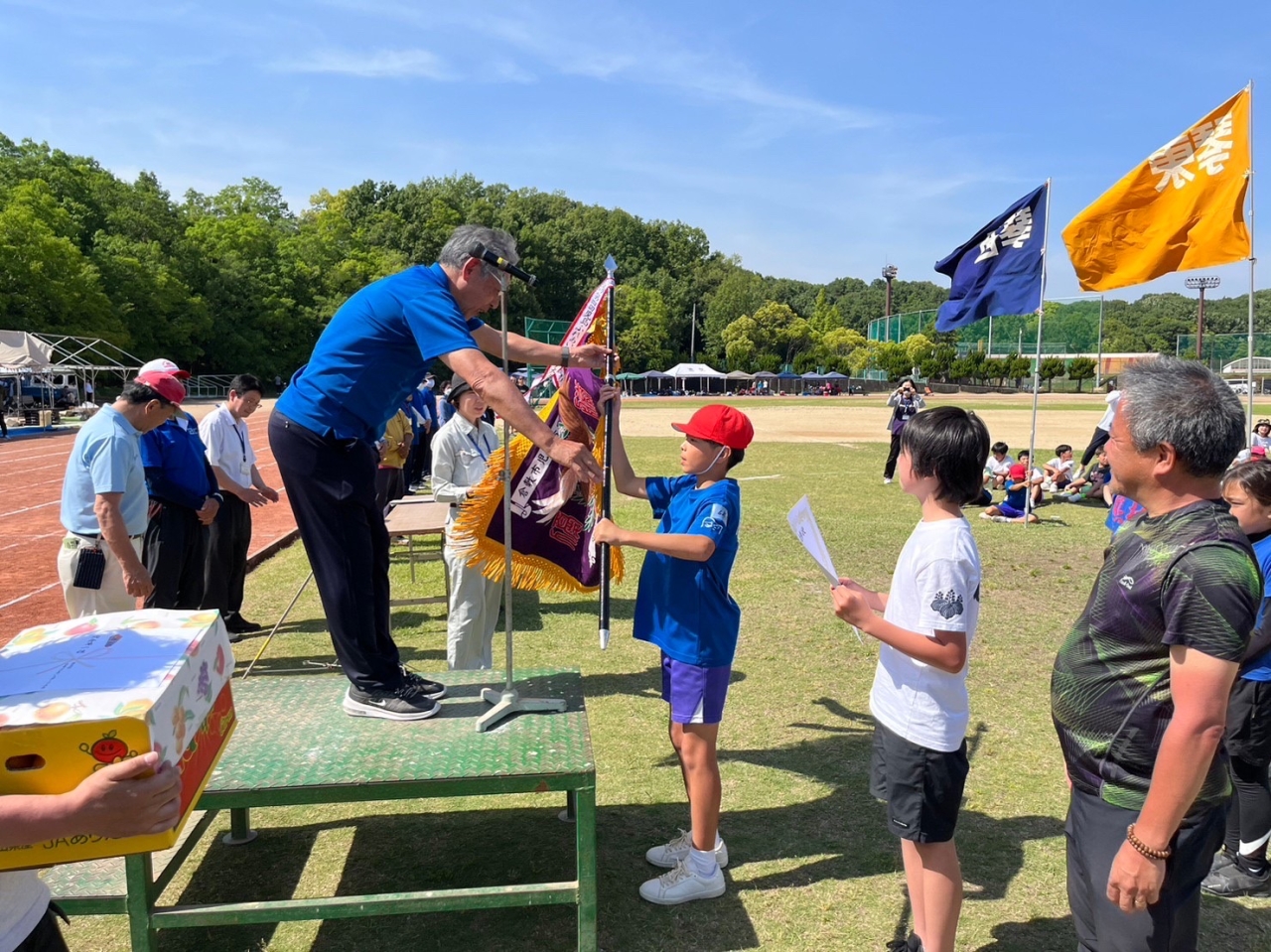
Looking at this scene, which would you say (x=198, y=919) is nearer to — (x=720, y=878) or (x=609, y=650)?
(x=720, y=878)

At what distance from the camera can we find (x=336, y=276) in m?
72.8

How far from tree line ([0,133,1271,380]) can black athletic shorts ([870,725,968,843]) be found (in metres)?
28.2

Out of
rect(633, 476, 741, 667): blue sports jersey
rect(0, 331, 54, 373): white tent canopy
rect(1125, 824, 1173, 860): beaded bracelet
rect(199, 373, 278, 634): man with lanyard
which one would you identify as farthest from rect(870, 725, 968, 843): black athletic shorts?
rect(0, 331, 54, 373): white tent canopy

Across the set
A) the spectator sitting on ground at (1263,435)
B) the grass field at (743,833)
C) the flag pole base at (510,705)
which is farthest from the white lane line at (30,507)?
the spectator sitting on ground at (1263,435)

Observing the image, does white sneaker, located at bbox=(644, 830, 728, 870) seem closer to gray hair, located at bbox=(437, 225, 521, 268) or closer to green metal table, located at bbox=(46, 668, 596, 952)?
green metal table, located at bbox=(46, 668, 596, 952)

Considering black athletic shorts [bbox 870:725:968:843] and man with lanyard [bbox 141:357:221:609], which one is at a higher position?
man with lanyard [bbox 141:357:221:609]

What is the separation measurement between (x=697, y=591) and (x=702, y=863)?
119 cm

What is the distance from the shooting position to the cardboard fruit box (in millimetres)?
1644

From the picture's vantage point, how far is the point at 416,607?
8633 millimetres

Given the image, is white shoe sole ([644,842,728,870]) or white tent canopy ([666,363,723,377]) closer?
white shoe sole ([644,842,728,870])

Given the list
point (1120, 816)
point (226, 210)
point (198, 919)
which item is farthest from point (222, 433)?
point (226, 210)

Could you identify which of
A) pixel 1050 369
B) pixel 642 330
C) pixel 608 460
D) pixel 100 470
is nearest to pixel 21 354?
pixel 100 470

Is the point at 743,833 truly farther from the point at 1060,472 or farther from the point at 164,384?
the point at 1060,472

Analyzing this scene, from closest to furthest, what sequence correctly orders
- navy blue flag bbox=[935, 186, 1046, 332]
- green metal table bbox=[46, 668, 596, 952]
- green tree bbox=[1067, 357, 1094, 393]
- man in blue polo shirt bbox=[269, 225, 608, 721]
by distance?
1. green metal table bbox=[46, 668, 596, 952]
2. man in blue polo shirt bbox=[269, 225, 608, 721]
3. navy blue flag bbox=[935, 186, 1046, 332]
4. green tree bbox=[1067, 357, 1094, 393]
